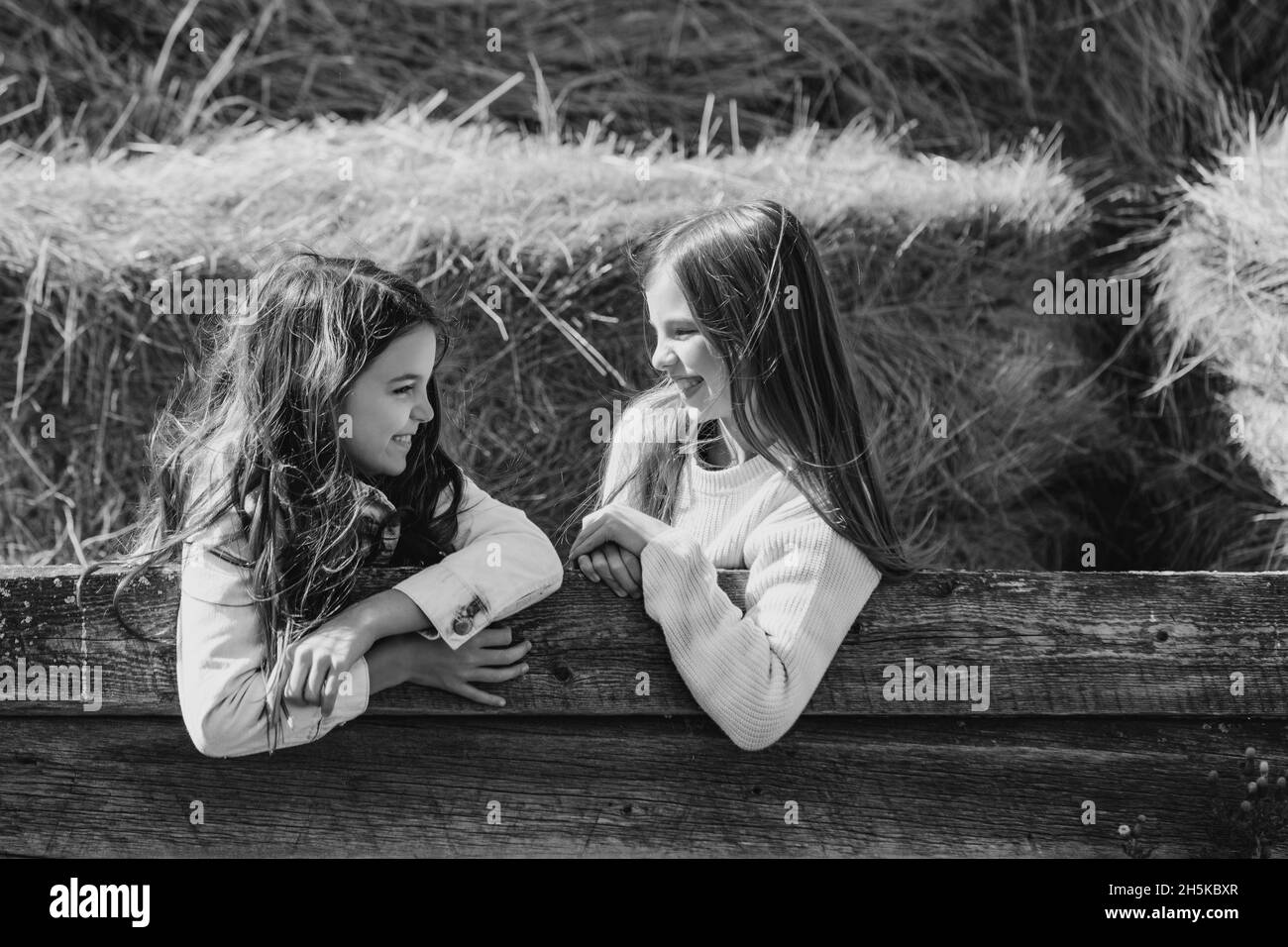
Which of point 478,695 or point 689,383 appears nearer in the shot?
point 478,695

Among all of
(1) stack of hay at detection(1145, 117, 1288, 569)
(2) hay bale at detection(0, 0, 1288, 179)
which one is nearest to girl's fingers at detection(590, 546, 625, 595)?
(1) stack of hay at detection(1145, 117, 1288, 569)

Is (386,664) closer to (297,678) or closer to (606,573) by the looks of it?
(297,678)

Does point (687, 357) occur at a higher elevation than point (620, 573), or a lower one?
higher

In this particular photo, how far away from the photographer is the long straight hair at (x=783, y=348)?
1.88 meters

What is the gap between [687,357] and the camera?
1.92 m

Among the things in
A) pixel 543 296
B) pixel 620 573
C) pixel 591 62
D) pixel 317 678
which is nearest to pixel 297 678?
pixel 317 678

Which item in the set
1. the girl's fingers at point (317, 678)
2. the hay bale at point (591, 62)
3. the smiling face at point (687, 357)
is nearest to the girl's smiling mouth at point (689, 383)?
the smiling face at point (687, 357)

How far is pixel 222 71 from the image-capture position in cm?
354

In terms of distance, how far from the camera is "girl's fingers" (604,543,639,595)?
1.74m

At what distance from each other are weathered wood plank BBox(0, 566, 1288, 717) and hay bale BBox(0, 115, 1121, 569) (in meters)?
0.60

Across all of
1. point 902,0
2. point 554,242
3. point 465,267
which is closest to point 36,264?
point 465,267

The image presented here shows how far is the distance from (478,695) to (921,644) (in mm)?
540

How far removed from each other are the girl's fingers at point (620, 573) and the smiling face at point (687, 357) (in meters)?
0.28

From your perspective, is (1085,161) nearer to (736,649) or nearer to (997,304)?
(997,304)
